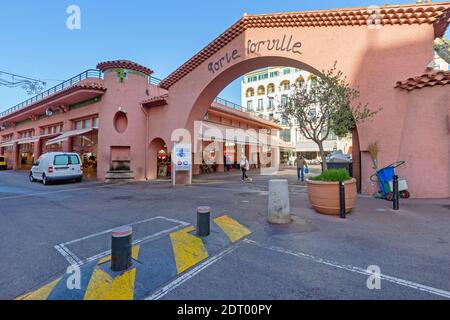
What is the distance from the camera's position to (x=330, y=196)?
206 inches

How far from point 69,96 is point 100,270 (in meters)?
17.3

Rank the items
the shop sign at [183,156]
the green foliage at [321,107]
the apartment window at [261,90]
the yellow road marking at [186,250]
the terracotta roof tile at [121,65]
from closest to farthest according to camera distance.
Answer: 1. the yellow road marking at [186,250]
2. the green foliage at [321,107]
3. the shop sign at [183,156]
4. the terracotta roof tile at [121,65]
5. the apartment window at [261,90]

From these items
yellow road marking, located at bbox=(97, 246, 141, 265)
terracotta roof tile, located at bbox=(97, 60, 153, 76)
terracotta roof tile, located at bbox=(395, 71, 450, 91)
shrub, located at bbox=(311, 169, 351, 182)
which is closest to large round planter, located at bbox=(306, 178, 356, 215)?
shrub, located at bbox=(311, 169, 351, 182)

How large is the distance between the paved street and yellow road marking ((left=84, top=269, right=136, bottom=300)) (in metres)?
0.24

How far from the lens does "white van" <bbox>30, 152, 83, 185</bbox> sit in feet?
39.4

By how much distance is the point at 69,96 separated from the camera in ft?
50.7

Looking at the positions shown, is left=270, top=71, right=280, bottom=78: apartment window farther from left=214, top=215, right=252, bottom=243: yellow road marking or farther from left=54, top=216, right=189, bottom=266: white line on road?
left=54, top=216, right=189, bottom=266: white line on road

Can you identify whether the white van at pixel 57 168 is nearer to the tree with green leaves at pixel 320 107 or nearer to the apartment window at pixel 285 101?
the apartment window at pixel 285 101

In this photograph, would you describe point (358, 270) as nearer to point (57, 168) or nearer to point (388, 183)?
point (388, 183)

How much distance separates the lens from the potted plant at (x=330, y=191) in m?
5.20

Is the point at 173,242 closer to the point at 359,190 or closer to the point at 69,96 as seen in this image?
the point at 359,190

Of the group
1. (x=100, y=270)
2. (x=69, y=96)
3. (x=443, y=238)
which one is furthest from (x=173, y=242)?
(x=69, y=96)

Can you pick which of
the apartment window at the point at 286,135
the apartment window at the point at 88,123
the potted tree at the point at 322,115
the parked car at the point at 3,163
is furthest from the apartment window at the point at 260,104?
the parked car at the point at 3,163

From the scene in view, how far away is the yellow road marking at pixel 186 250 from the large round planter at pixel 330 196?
3.34 meters
